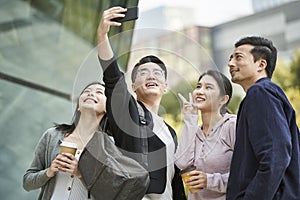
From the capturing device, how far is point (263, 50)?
174 centimetres

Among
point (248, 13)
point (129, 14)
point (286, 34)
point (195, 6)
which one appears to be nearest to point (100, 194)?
point (129, 14)

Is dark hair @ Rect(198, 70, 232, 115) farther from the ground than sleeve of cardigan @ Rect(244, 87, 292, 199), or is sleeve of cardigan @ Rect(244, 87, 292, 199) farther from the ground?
dark hair @ Rect(198, 70, 232, 115)

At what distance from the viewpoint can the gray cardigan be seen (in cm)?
191

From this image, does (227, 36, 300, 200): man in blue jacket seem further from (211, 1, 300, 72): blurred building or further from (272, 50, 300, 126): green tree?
(211, 1, 300, 72): blurred building

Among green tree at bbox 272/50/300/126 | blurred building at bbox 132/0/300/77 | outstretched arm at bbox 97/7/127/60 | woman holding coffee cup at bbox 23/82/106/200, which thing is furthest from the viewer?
blurred building at bbox 132/0/300/77

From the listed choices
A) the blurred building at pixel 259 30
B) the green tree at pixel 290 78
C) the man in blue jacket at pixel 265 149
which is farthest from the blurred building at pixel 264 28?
the man in blue jacket at pixel 265 149

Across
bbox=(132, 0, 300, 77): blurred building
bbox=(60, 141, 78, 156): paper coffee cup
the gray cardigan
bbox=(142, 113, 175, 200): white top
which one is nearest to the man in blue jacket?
bbox=(142, 113, 175, 200): white top

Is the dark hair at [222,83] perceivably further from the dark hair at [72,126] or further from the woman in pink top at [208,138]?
the dark hair at [72,126]

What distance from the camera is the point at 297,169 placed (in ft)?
5.11

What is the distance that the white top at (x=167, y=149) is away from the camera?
1790 millimetres

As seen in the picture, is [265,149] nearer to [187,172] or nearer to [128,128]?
[187,172]

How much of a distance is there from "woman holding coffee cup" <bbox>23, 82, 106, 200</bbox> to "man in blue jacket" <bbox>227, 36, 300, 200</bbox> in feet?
1.85

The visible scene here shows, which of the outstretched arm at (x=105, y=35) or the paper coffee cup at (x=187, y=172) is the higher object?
the outstretched arm at (x=105, y=35)

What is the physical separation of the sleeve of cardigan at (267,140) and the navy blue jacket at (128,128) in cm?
37
